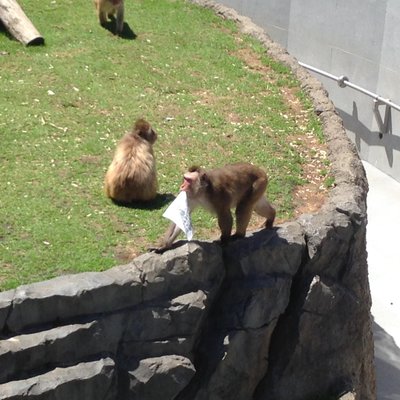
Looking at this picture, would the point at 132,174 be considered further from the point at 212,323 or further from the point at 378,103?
the point at 378,103

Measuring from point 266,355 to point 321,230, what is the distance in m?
1.28

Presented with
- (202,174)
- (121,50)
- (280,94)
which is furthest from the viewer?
(121,50)

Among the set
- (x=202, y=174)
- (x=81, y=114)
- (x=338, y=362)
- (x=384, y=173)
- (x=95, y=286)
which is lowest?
(x=384, y=173)

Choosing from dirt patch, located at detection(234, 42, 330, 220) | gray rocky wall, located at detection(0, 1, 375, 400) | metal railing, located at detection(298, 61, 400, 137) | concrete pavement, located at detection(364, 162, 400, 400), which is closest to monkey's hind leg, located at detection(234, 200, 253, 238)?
gray rocky wall, located at detection(0, 1, 375, 400)

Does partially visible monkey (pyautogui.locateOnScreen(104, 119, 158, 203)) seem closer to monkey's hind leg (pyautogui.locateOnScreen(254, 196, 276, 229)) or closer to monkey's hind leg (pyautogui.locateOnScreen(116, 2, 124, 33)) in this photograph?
monkey's hind leg (pyautogui.locateOnScreen(254, 196, 276, 229))

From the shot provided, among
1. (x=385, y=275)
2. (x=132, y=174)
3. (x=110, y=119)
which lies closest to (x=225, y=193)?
(x=132, y=174)

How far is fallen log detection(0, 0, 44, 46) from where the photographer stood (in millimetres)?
13875

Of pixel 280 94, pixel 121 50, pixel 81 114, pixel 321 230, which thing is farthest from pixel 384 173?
pixel 321 230

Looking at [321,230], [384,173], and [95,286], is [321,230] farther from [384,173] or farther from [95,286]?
[384,173]

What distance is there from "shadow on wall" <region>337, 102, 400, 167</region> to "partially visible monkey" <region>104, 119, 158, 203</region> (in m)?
7.88

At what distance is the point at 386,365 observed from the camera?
1234 cm

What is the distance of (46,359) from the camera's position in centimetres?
736

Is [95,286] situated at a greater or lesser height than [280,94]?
greater

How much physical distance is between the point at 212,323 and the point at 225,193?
4.09ft
